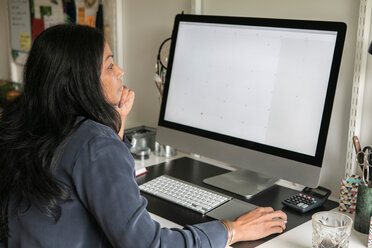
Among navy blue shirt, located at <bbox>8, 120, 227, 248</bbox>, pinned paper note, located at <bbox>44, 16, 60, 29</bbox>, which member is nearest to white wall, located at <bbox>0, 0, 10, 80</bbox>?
pinned paper note, located at <bbox>44, 16, 60, 29</bbox>

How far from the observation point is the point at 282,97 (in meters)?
1.26

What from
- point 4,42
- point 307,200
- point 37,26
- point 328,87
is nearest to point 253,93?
point 328,87

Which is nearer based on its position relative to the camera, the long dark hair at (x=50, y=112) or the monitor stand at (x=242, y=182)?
the long dark hair at (x=50, y=112)

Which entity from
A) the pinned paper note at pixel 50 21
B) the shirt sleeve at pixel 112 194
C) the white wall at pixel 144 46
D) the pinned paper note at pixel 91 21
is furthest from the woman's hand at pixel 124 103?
the pinned paper note at pixel 50 21

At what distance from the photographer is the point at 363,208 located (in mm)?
1121

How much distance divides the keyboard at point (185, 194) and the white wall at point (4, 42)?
191cm

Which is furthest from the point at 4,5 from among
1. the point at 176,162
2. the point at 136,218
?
the point at 136,218

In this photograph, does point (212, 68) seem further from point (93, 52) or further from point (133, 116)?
point (133, 116)

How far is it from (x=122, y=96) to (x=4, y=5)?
1973mm

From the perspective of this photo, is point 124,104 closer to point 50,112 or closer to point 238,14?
point 50,112

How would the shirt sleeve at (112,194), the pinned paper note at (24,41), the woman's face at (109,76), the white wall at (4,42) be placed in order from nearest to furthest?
the shirt sleeve at (112,194) < the woman's face at (109,76) < the pinned paper note at (24,41) < the white wall at (4,42)

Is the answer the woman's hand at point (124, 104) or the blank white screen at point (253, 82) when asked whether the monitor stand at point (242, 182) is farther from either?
the woman's hand at point (124, 104)

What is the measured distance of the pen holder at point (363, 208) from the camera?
43.7 inches

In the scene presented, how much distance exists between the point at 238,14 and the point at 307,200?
28.1 inches
